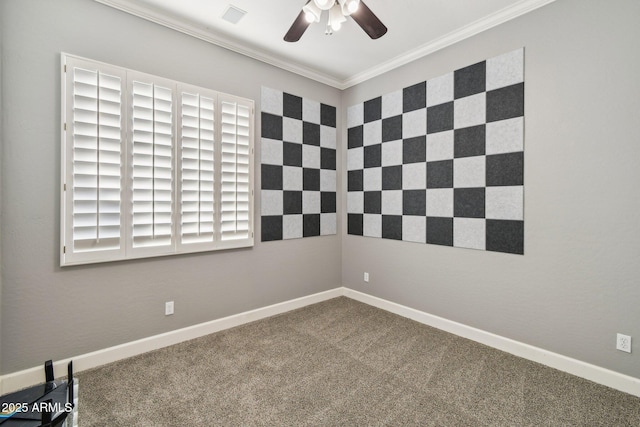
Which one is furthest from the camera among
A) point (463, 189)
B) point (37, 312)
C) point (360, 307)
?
point (360, 307)

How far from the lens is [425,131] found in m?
2.90

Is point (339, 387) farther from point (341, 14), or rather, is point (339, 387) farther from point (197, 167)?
point (341, 14)

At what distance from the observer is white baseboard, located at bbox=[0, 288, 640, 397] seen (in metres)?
1.88

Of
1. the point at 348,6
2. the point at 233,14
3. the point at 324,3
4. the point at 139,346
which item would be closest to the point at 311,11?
the point at 324,3

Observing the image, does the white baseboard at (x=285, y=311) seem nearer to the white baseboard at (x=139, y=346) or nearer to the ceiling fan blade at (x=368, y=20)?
the white baseboard at (x=139, y=346)

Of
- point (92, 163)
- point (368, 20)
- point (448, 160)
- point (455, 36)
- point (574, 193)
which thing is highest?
point (455, 36)

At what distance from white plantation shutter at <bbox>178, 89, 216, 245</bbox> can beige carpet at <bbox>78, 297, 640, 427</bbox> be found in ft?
3.25

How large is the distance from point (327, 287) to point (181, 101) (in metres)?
2.56

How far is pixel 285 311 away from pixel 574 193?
2.76 meters

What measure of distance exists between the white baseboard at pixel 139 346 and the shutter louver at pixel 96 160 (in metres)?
0.79

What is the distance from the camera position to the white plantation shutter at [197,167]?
246cm

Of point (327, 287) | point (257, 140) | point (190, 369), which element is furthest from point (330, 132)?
point (190, 369)

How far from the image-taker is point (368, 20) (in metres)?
1.80

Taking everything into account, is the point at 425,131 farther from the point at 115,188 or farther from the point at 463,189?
the point at 115,188
